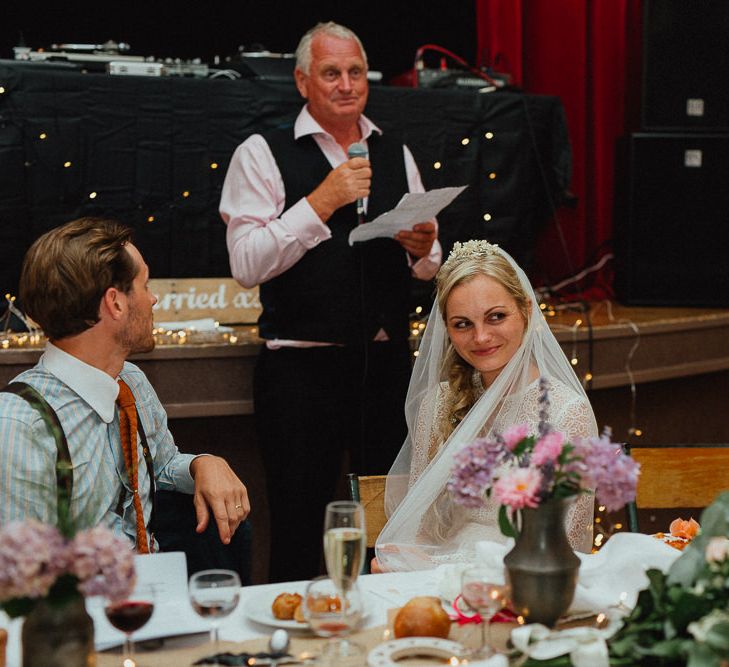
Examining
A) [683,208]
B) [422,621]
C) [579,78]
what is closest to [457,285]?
[422,621]

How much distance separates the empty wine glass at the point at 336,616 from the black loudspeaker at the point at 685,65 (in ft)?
10.9

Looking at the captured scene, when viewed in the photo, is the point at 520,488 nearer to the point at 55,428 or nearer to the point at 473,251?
the point at 55,428

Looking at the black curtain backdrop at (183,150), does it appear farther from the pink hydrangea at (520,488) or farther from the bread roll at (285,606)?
the pink hydrangea at (520,488)

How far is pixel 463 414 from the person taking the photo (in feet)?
8.22

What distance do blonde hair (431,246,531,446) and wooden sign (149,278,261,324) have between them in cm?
144

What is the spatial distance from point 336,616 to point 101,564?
32 centimetres

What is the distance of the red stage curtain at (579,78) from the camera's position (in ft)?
15.9

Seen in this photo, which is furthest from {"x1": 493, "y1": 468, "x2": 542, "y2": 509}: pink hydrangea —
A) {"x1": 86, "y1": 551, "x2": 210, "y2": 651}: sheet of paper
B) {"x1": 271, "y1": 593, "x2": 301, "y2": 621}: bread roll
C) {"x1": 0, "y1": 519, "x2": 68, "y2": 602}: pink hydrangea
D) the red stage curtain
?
the red stage curtain

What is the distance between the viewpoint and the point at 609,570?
66.1 inches

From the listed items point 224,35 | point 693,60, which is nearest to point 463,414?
point 693,60

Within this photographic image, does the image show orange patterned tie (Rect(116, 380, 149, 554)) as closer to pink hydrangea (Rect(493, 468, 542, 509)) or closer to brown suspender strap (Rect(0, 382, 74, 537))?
brown suspender strap (Rect(0, 382, 74, 537))

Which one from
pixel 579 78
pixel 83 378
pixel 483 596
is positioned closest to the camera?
pixel 483 596

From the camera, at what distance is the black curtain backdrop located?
3666 millimetres

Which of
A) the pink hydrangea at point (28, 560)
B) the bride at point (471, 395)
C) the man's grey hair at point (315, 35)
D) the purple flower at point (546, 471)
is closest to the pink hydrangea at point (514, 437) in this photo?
the purple flower at point (546, 471)
